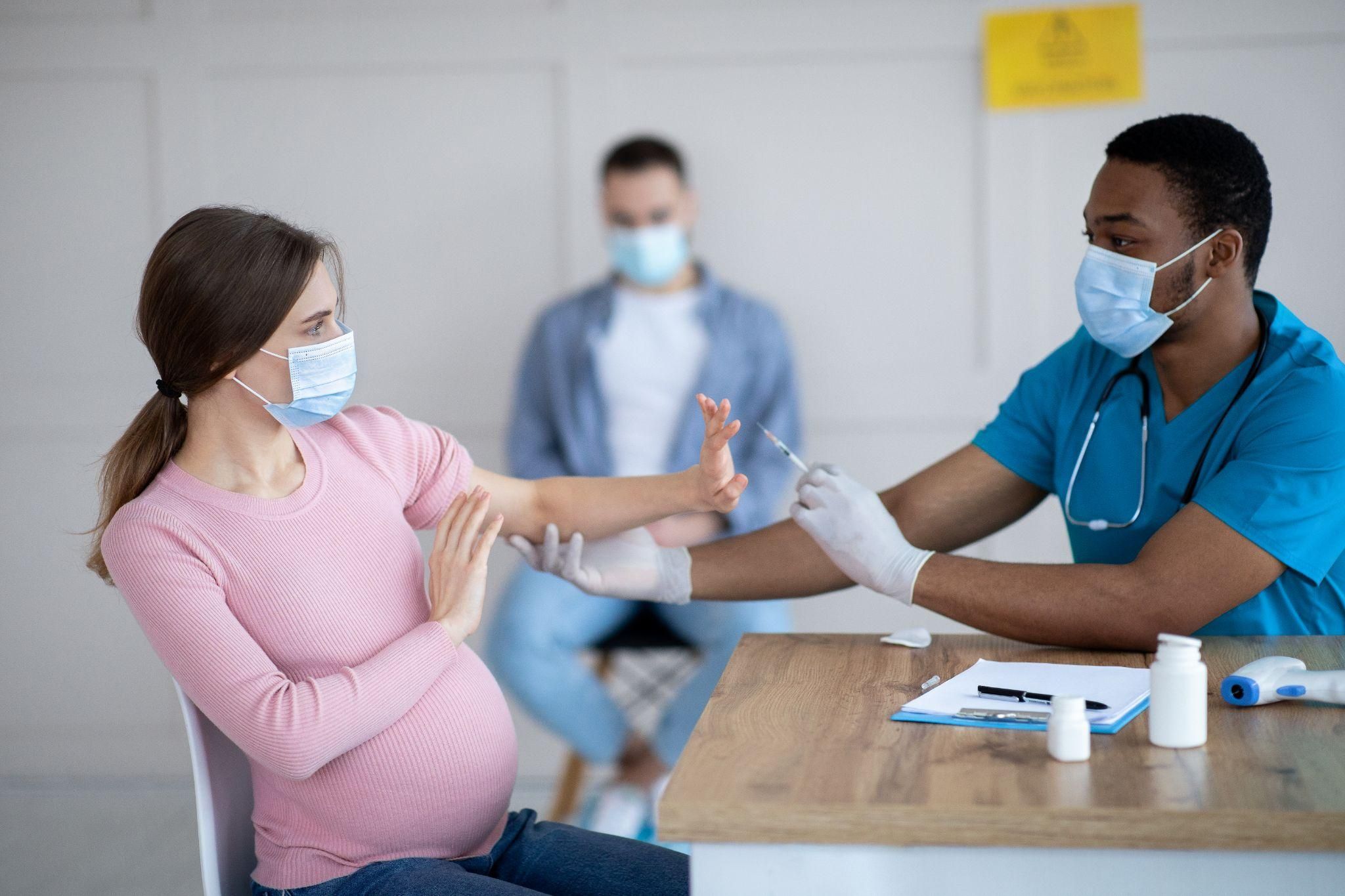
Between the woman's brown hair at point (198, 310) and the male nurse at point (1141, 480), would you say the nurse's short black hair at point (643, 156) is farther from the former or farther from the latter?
the woman's brown hair at point (198, 310)

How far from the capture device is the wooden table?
0.87 m

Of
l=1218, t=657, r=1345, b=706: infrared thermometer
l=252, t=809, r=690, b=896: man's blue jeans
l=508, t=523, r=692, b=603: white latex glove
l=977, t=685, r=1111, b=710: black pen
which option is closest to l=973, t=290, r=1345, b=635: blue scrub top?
l=1218, t=657, r=1345, b=706: infrared thermometer

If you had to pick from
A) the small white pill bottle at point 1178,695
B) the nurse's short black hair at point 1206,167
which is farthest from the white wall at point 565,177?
the small white pill bottle at point 1178,695

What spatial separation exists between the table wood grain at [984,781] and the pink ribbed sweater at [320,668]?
0.29 m

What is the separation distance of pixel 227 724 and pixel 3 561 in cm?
217

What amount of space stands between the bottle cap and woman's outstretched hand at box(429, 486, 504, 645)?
58cm

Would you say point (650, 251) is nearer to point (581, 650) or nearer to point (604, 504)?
point (581, 650)

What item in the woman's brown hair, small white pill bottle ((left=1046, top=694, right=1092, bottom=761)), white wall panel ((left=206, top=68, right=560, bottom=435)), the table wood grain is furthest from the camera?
white wall panel ((left=206, top=68, right=560, bottom=435))

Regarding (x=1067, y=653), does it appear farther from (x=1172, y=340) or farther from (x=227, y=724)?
(x=227, y=724)

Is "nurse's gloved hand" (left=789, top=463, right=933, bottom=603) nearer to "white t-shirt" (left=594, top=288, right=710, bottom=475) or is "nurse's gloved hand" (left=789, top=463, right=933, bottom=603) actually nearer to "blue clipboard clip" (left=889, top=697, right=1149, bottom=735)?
"blue clipboard clip" (left=889, top=697, right=1149, bottom=735)

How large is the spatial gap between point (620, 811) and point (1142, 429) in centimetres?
141

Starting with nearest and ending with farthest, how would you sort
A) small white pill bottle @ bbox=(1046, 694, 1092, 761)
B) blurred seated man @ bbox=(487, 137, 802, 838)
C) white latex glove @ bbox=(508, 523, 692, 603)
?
Answer: small white pill bottle @ bbox=(1046, 694, 1092, 761), white latex glove @ bbox=(508, 523, 692, 603), blurred seated man @ bbox=(487, 137, 802, 838)

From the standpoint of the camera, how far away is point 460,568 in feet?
4.19

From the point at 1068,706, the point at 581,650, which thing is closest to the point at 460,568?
the point at 1068,706
